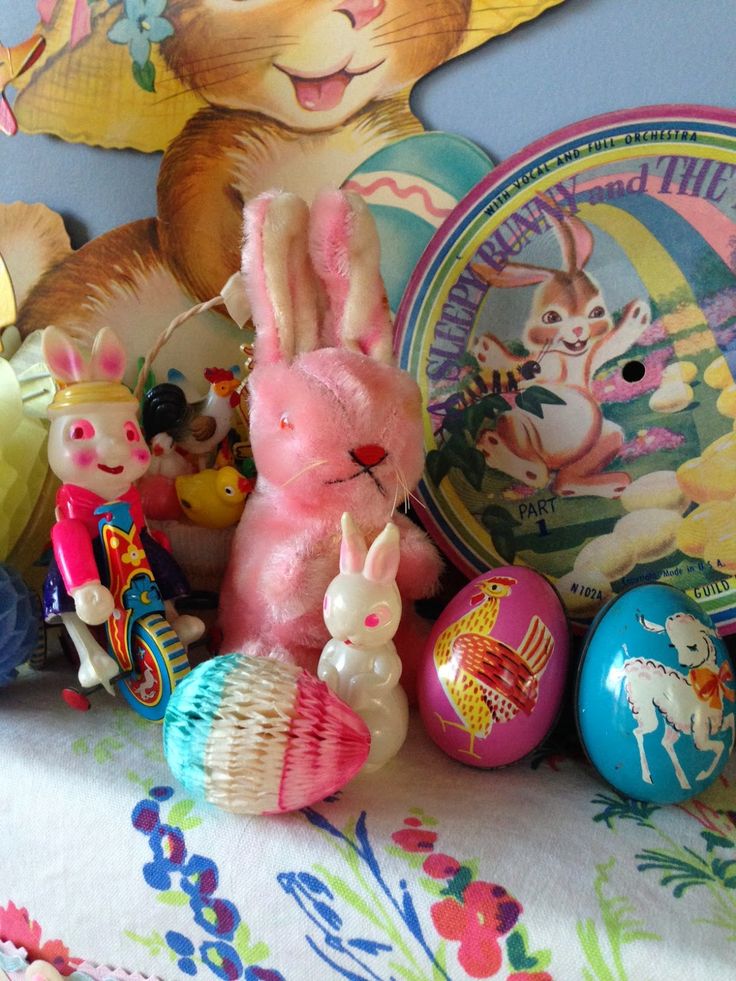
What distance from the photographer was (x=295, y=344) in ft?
2.70

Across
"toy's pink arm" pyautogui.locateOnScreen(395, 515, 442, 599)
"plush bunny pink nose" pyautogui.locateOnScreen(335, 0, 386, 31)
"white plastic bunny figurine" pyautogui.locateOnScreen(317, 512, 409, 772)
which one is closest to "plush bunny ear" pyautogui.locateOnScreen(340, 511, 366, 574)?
"white plastic bunny figurine" pyautogui.locateOnScreen(317, 512, 409, 772)

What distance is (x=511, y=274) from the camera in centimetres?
88

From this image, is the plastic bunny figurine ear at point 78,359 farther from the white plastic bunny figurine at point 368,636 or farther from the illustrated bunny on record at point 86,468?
the white plastic bunny figurine at point 368,636

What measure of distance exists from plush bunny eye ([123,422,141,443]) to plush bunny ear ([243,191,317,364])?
14 centimetres

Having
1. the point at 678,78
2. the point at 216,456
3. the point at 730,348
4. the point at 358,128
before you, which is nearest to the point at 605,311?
the point at 730,348

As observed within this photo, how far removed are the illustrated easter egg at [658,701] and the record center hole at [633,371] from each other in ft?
0.83

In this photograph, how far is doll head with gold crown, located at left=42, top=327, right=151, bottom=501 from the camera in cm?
77

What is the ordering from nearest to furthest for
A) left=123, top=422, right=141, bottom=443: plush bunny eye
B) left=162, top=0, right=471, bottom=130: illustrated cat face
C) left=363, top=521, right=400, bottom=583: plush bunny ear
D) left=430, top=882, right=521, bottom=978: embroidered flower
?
1. left=430, top=882, right=521, bottom=978: embroidered flower
2. left=363, top=521, right=400, bottom=583: plush bunny ear
3. left=123, top=422, right=141, bottom=443: plush bunny eye
4. left=162, top=0, right=471, bottom=130: illustrated cat face

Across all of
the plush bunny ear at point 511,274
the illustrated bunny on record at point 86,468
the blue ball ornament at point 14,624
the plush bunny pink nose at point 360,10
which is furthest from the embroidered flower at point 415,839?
the plush bunny pink nose at point 360,10

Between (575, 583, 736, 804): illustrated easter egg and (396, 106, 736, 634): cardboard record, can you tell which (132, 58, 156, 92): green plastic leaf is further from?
(575, 583, 736, 804): illustrated easter egg

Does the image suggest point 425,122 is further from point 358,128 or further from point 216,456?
point 216,456

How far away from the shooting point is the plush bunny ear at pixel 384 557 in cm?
68

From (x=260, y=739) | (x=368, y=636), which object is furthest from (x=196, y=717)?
(x=368, y=636)

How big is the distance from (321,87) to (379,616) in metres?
0.63
